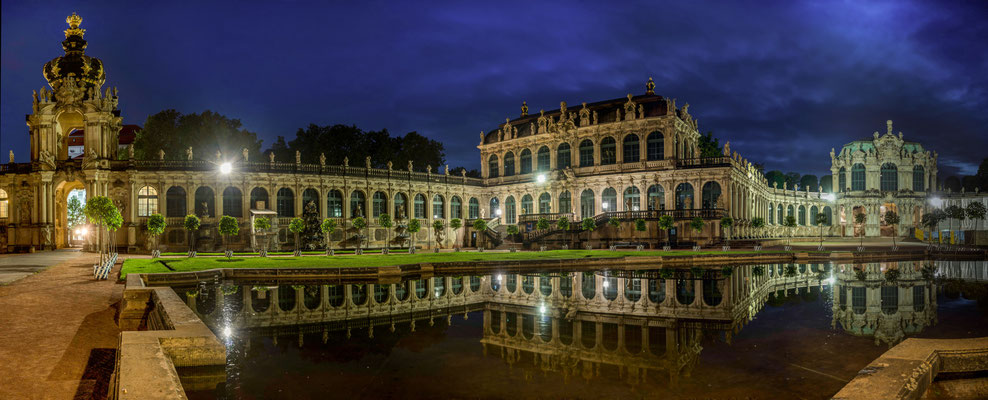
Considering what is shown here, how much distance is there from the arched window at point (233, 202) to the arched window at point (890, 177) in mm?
76170

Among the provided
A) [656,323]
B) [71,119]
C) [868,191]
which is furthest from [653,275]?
[868,191]

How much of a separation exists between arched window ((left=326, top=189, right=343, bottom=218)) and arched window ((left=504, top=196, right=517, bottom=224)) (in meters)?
18.7

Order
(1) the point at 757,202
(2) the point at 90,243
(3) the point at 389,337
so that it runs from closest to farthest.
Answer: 1. (3) the point at 389,337
2. (2) the point at 90,243
3. (1) the point at 757,202

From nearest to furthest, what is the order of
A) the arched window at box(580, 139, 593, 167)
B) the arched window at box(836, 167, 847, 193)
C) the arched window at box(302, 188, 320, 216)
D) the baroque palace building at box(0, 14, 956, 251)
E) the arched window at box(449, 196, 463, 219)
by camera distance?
the baroque palace building at box(0, 14, 956, 251) < the arched window at box(302, 188, 320, 216) < the arched window at box(580, 139, 593, 167) < the arched window at box(449, 196, 463, 219) < the arched window at box(836, 167, 847, 193)

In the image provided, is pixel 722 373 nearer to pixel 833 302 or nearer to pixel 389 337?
pixel 389 337

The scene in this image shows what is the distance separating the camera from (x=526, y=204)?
62.4 metres

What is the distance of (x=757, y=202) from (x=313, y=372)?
208 ft

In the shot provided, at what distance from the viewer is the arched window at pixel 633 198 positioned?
54578mm

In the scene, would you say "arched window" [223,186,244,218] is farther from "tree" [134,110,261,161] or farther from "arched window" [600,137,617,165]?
"arched window" [600,137,617,165]

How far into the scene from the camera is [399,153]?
75938mm

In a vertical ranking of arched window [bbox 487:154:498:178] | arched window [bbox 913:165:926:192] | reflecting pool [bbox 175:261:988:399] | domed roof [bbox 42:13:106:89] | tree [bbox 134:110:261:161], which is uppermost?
domed roof [bbox 42:13:106:89]

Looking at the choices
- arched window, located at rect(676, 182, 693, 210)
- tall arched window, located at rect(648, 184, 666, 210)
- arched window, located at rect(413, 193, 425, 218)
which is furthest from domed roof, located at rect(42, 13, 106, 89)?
arched window, located at rect(676, 182, 693, 210)

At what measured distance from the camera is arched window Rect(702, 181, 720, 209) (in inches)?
2003

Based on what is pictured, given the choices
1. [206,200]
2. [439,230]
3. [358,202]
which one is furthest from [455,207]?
[206,200]
